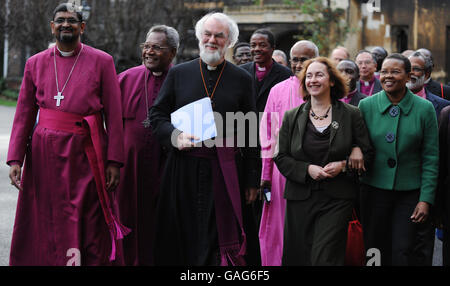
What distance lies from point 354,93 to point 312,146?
234 centimetres

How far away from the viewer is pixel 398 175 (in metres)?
6.39

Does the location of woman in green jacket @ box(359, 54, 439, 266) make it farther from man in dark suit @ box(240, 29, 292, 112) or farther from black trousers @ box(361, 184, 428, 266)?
man in dark suit @ box(240, 29, 292, 112)

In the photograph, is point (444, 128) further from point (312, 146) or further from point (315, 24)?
point (315, 24)

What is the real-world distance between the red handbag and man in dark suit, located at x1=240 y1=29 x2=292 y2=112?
2.68 meters

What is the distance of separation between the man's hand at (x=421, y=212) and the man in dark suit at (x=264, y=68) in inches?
105

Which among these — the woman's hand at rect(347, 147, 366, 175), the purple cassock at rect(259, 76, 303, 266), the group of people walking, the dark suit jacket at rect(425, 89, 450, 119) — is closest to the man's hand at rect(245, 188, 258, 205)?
the group of people walking

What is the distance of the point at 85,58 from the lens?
6711 mm

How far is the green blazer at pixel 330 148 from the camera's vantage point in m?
6.15

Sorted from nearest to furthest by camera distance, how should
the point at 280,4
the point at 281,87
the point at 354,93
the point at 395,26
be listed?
the point at 281,87 → the point at 354,93 → the point at 395,26 → the point at 280,4

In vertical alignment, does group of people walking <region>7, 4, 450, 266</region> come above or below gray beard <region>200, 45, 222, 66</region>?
below

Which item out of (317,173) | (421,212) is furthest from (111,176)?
(421,212)

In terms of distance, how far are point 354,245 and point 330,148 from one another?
2.54ft

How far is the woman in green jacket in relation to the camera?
20.8 ft
